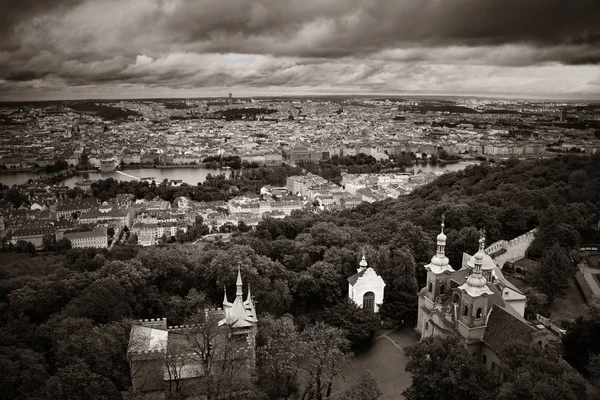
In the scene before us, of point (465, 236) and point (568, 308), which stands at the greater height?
point (465, 236)

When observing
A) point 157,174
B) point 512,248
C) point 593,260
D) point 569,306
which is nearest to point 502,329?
point 569,306

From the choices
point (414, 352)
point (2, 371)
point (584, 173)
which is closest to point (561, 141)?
point (584, 173)

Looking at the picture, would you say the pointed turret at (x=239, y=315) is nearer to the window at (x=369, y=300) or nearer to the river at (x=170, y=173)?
the window at (x=369, y=300)

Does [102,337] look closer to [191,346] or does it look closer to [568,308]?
[191,346]

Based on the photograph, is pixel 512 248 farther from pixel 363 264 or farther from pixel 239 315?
pixel 239 315

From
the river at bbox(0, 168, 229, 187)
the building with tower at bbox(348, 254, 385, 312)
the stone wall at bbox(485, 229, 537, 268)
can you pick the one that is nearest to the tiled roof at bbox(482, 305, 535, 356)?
the building with tower at bbox(348, 254, 385, 312)

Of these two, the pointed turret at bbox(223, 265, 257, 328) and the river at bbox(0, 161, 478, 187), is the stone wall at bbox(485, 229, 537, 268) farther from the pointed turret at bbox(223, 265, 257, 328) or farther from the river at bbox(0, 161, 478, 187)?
the river at bbox(0, 161, 478, 187)
